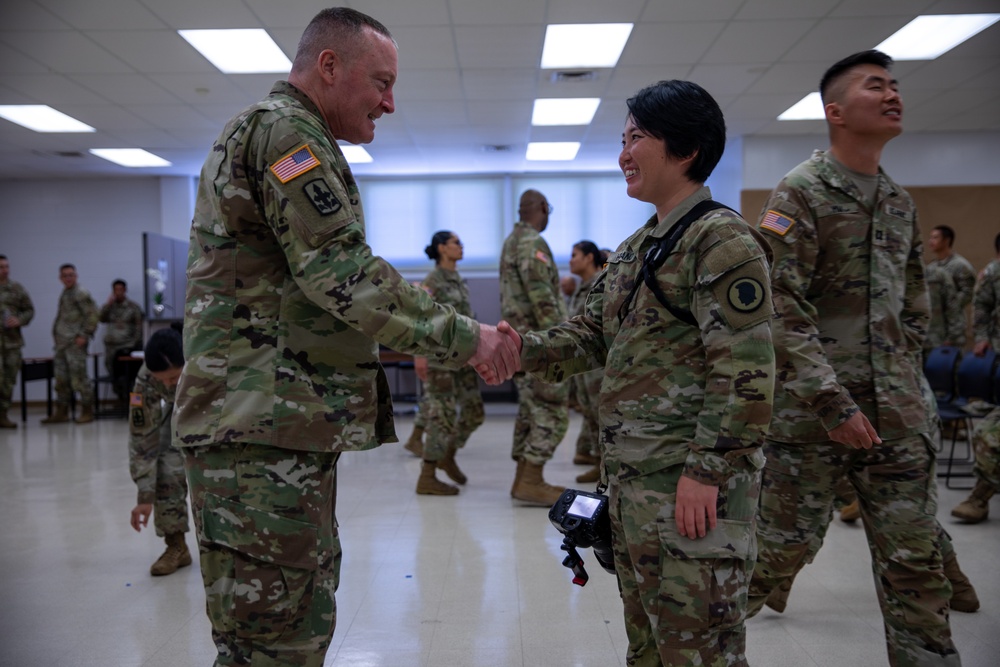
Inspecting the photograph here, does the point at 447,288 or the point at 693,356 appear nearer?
the point at 693,356

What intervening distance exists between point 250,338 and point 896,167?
1010cm

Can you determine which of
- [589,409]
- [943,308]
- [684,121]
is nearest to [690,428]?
[684,121]

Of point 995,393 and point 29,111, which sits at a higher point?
point 29,111

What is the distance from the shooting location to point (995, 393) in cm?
494

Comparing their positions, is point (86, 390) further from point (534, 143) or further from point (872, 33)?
point (872, 33)

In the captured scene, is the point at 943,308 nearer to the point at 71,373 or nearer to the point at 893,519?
the point at 893,519

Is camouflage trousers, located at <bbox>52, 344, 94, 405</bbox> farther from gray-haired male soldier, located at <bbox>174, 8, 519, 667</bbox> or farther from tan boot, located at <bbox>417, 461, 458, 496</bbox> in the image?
gray-haired male soldier, located at <bbox>174, 8, 519, 667</bbox>

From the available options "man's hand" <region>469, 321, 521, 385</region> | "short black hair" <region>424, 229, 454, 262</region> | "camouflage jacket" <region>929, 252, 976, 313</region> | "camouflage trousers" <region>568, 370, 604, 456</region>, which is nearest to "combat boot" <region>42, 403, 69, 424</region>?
"short black hair" <region>424, 229, 454, 262</region>

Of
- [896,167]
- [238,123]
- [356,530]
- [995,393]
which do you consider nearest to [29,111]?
[356,530]

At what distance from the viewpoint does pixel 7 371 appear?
347 inches

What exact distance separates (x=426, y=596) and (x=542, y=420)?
165cm

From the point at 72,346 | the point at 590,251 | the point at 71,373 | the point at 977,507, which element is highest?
the point at 590,251

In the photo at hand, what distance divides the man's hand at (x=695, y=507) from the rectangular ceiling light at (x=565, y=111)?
7020 mm

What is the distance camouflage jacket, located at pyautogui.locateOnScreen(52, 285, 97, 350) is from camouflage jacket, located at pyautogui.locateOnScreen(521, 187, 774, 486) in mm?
9434
